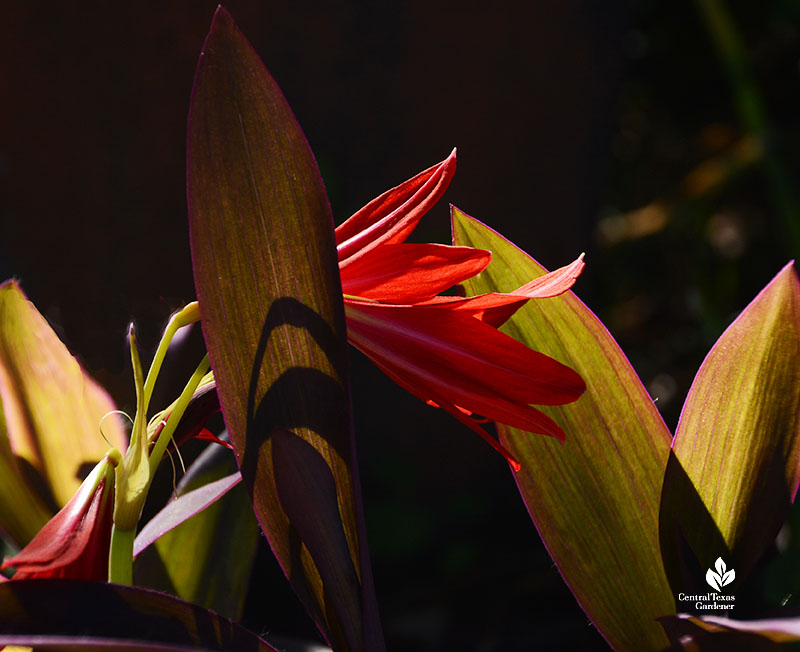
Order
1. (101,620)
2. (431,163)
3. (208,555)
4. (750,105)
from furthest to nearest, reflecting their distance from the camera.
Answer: (431,163), (750,105), (208,555), (101,620)

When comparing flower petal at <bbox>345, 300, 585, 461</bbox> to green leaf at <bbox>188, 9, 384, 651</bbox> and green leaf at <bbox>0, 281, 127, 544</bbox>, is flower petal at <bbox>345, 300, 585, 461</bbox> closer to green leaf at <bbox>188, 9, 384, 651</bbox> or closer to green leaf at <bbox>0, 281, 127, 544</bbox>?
green leaf at <bbox>188, 9, 384, 651</bbox>

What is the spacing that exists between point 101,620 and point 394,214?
0.15 meters

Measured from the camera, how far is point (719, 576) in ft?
0.81

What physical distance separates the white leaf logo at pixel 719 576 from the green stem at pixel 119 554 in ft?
0.66

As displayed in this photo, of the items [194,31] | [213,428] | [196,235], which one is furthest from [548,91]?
[196,235]

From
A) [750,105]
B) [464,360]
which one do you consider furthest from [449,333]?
[750,105]

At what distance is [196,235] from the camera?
190 millimetres

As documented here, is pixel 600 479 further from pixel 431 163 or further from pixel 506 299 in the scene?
pixel 431 163

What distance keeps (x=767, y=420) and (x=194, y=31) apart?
1088 millimetres

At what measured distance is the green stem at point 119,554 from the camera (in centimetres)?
22

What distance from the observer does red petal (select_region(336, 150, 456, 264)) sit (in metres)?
0.24

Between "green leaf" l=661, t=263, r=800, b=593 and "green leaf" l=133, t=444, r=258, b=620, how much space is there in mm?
197

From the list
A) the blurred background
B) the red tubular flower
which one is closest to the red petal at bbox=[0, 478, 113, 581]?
the red tubular flower

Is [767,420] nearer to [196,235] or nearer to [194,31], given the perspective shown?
[196,235]
